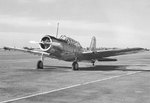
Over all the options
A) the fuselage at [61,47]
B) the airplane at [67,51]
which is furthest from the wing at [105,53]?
the fuselage at [61,47]

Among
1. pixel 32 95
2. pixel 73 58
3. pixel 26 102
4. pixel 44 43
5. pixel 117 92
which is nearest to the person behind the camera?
pixel 26 102

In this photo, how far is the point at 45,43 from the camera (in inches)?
766

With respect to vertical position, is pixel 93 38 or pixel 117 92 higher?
pixel 93 38

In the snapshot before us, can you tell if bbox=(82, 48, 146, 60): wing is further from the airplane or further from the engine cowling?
the engine cowling

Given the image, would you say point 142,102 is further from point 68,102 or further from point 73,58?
point 73,58

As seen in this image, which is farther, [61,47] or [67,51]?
[67,51]

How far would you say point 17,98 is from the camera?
26.4 feet

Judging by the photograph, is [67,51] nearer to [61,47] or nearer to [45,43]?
[61,47]

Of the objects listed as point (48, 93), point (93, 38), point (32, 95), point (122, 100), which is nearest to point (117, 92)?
point (122, 100)

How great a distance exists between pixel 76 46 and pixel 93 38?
8.67 meters

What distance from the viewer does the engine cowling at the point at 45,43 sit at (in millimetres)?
19453

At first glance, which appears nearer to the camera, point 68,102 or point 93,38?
point 68,102

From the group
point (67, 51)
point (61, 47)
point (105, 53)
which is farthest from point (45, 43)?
point (105, 53)

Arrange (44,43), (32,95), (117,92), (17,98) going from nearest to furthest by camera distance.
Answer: (17,98) < (32,95) < (117,92) < (44,43)
